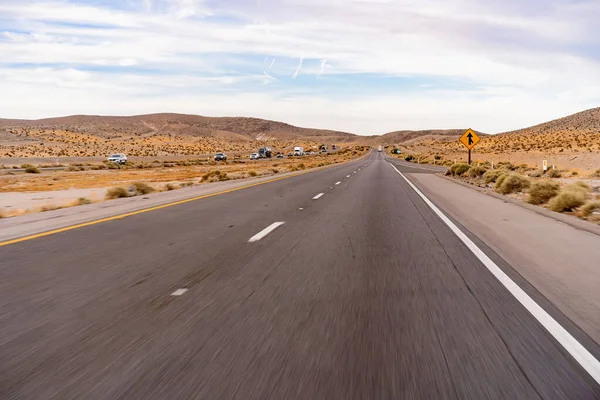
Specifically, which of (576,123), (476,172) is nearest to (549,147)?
(476,172)

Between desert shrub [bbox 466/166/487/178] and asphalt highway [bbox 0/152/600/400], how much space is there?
28.9 m

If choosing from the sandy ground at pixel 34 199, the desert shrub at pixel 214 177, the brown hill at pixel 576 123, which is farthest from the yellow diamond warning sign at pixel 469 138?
the brown hill at pixel 576 123

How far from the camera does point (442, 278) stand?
6824mm

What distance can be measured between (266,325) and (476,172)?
3413 centimetres

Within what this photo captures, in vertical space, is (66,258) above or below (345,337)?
below

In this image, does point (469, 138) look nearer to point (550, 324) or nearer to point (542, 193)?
point (542, 193)

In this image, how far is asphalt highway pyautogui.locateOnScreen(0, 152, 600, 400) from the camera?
3592mm

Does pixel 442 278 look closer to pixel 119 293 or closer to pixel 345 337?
pixel 345 337

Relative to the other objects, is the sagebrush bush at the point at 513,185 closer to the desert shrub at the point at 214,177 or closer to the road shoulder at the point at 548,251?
the road shoulder at the point at 548,251

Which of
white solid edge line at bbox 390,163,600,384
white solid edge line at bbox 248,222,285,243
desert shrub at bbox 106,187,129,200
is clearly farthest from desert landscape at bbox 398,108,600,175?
white solid edge line at bbox 390,163,600,384

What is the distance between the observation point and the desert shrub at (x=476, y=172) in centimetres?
3641

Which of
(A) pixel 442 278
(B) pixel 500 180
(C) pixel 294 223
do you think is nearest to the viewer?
(A) pixel 442 278

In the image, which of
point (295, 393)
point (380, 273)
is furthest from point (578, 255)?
point (295, 393)

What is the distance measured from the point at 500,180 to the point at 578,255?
1687 centimetres
